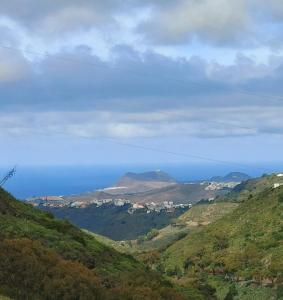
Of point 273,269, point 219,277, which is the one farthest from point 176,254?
point 273,269

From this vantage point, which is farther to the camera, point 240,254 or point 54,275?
point 240,254

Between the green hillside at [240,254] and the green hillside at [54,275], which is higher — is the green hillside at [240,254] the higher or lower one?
the lower one

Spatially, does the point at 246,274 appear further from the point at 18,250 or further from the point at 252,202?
the point at 252,202

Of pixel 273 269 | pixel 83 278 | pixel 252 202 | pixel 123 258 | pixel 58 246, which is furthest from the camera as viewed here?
pixel 252 202

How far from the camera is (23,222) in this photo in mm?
49500

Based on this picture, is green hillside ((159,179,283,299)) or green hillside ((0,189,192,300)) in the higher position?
green hillside ((0,189,192,300))

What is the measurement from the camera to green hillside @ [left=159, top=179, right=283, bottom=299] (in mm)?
75875

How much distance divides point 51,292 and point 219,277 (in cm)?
6303

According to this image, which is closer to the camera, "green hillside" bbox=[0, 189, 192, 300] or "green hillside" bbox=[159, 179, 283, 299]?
"green hillside" bbox=[0, 189, 192, 300]

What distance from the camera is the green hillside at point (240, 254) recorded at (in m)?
75.9

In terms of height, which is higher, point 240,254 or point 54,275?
point 54,275

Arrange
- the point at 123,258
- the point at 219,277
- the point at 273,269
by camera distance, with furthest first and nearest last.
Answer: the point at 219,277 → the point at 273,269 → the point at 123,258

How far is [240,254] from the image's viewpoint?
96.2 meters

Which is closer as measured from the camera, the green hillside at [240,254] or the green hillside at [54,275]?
the green hillside at [54,275]
